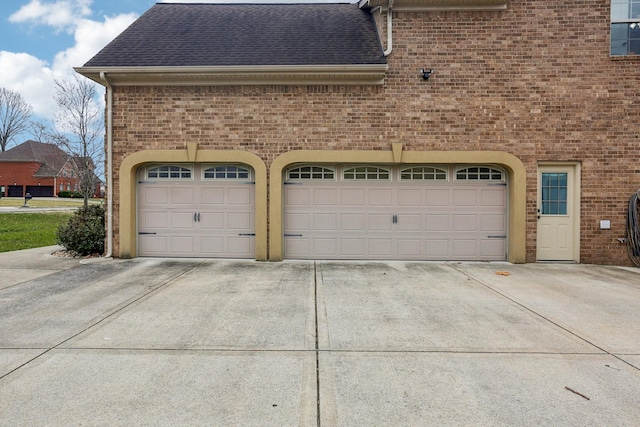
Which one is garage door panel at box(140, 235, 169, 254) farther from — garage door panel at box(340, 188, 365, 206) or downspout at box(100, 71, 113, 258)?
garage door panel at box(340, 188, 365, 206)

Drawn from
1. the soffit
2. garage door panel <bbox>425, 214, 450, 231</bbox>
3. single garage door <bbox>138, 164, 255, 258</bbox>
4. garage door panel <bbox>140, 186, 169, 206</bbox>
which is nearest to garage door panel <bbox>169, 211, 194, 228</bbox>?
single garage door <bbox>138, 164, 255, 258</bbox>

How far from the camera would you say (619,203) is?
8625 mm

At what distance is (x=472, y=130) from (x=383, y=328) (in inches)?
237

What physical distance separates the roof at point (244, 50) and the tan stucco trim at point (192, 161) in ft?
5.39

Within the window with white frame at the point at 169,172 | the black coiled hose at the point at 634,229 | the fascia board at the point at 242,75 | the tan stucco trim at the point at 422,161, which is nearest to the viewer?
the fascia board at the point at 242,75

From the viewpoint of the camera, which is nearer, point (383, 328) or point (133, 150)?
point (383, 328)

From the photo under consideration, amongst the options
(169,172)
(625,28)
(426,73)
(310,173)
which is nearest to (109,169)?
(169,172)

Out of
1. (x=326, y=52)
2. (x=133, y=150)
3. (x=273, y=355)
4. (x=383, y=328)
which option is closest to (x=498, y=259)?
(x=383, y=328)

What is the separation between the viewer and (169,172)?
919 cm

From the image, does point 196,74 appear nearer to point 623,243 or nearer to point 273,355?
point 273,355

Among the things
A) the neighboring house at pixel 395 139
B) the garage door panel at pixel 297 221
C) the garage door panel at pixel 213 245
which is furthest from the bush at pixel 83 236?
the garage door panel at pixel 297 221

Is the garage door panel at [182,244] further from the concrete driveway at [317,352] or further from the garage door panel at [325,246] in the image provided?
the garage door panel at [325,246]

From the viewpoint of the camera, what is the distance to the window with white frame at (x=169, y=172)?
30.1ft

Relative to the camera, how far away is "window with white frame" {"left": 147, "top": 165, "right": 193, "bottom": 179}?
9164 millimetres
